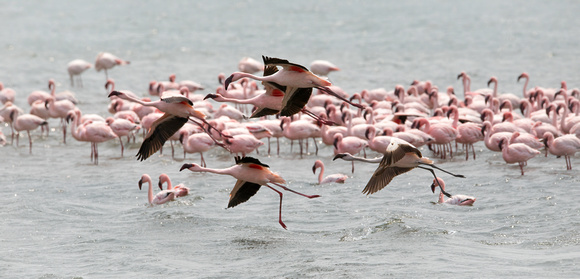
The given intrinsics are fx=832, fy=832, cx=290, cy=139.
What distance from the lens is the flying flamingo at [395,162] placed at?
7.79m

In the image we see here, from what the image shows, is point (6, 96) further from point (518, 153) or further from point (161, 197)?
point (518, 153)

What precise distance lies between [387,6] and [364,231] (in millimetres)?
30271

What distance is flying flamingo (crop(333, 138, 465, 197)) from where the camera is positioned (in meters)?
7.79

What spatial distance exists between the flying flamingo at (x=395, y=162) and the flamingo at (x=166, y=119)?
5.10ft

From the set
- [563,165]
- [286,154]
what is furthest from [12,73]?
[563,165]

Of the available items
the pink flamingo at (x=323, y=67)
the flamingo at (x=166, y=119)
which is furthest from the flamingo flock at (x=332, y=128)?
the pink flamingo at (x=323, y=67)

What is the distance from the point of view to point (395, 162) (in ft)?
25.4

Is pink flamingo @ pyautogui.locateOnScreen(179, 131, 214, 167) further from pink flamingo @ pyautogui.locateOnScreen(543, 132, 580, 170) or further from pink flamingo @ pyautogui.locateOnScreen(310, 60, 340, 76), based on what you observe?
pink flamingo @ pyautogui.locateOnScreen(310, 60, 340, 76)

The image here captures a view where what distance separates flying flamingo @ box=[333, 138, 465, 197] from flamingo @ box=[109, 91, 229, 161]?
1554mm

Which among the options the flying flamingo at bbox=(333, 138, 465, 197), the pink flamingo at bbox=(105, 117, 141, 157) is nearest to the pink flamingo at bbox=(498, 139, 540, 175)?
the flying flamingo at bbox=(333, 138, 465, 197)

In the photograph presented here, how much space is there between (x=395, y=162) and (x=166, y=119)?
2414 millimetres

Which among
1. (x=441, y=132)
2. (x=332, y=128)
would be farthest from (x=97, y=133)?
(x=441, y=132)

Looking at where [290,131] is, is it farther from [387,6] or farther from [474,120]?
[387,6]

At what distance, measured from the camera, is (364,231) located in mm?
9492
